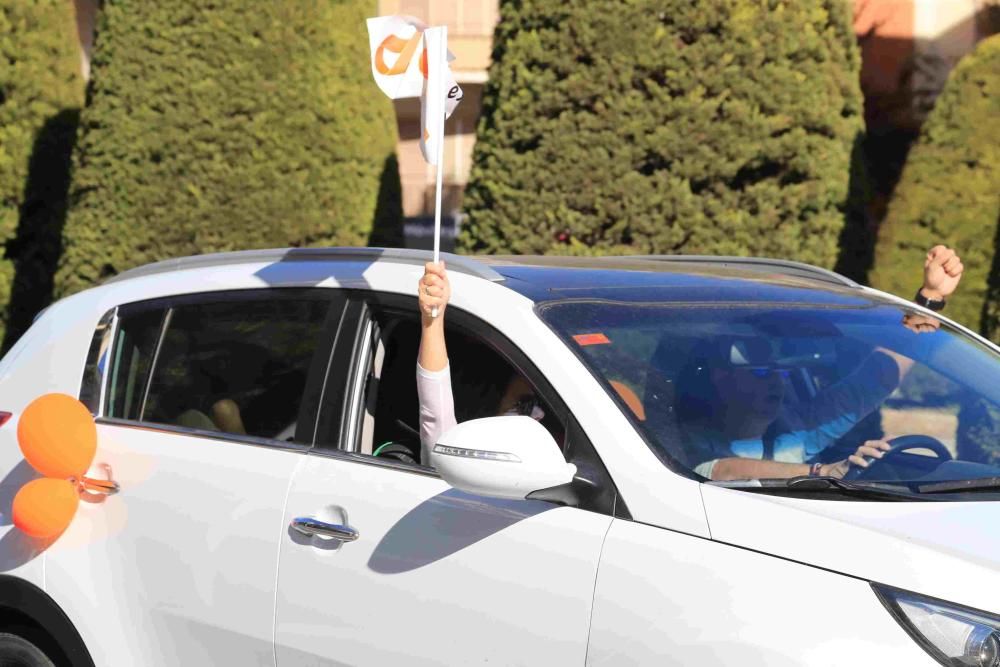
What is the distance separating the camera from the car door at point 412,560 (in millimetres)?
2594

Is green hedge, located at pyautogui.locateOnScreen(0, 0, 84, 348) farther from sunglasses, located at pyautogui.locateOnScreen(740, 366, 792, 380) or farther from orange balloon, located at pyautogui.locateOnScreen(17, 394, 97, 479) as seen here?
sunglasses, located at pyautogui.locateOnScreen(740, 366, 792, 380)

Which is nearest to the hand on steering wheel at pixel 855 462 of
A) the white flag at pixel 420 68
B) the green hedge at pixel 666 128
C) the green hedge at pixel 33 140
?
the white flag at pixel 420 68

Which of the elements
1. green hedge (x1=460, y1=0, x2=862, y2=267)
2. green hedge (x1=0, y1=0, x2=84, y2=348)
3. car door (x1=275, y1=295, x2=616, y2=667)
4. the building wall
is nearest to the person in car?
car door (x1=275, y1=295, x2=616, y2=667)

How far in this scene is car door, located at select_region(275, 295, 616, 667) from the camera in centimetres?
259

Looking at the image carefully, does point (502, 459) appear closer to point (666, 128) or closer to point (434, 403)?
point (434, 403)

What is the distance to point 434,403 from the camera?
316 centimetres

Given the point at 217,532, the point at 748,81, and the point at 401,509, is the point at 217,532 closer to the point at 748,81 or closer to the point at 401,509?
the point at 401,509

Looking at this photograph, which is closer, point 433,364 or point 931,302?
point 433,364

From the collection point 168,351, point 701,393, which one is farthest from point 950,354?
point 168,351

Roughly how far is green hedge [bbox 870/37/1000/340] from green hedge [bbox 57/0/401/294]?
4249 millimetres

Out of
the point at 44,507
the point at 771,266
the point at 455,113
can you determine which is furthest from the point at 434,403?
the point at 455,113

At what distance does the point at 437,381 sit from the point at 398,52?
A: 1002 mm

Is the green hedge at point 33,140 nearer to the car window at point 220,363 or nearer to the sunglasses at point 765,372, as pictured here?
the car window at point 220,363

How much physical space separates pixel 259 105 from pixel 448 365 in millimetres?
6775
